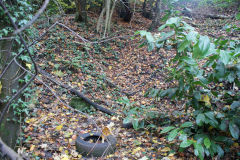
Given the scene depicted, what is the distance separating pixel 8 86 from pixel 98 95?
333cm

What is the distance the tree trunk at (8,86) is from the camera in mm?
2646

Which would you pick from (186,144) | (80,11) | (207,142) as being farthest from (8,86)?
(80,11)

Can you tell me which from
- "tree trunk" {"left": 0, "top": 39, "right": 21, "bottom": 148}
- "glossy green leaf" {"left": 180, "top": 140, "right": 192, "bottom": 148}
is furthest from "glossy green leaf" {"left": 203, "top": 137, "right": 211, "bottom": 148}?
"tree trunk" {"left": 0, "top": 39, "right": 21, "bottom": 148}

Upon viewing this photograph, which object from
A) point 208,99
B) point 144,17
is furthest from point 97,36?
point 208,99

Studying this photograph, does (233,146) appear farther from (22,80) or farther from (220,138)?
(22,80)

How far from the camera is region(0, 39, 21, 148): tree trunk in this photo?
265 centimetres

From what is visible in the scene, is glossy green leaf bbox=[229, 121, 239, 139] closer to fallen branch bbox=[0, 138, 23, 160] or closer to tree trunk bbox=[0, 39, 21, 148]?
fallen branch bbox=[0, 138, 23, 160]

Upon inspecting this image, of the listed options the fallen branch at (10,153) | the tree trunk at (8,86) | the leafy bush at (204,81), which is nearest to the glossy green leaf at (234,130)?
the leafy bush at (204,81)

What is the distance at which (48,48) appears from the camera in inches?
276

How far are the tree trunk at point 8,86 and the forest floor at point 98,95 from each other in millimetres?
299

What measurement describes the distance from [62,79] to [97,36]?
4235 mm

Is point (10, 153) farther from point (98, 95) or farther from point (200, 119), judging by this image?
point (98, 95)

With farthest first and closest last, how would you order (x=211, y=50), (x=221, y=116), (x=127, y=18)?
(x=127, y=18) < (x=221, y=116) < (x=211, y=50)

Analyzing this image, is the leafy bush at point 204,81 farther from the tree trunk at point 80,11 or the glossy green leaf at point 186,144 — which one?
the tree trunk at point 80,11
